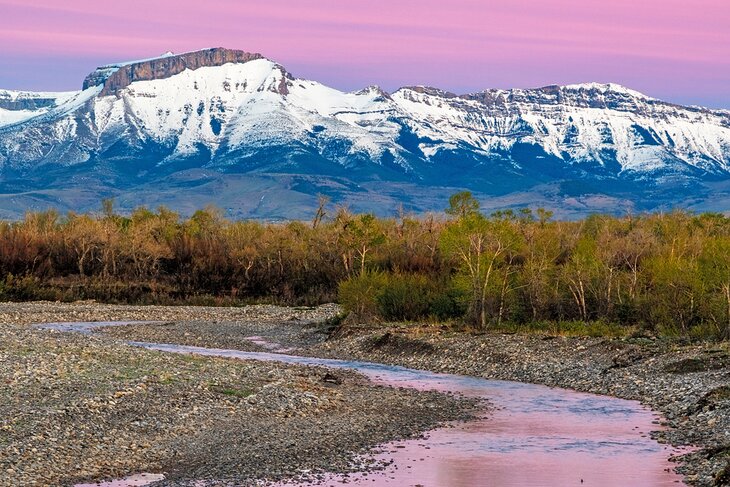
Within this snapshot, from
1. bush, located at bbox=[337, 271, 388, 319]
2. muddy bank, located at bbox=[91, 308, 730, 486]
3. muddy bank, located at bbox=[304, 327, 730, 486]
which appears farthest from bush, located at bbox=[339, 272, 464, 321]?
muddy bank, located at bbox=[304, 327, 730, 486]

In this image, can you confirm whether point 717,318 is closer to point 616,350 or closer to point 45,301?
point 616,350

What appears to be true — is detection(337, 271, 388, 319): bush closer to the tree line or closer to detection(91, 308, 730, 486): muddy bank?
the tree line

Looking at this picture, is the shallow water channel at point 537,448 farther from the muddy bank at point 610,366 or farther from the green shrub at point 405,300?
the green shrub at point 405,300

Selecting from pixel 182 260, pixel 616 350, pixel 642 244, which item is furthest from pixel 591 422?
pixel 182 260

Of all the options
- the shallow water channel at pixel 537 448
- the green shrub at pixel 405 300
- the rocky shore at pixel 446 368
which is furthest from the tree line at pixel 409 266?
the shallow water channel at pixel 537 448

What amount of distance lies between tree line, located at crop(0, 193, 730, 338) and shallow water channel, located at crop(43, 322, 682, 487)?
517 inches

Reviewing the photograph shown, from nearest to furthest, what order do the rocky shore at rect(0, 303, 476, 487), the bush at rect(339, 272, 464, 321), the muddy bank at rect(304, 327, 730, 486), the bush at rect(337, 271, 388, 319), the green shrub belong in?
the rocky shore at rect(0, 303, 476, 487)
the muddy bank at rect(304, 327, 730, 486)
the bush at rect(339, 272, 464, 321)
the green shrub
the bush at rect(337, 271, 388, 319)

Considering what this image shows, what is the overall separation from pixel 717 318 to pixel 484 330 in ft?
36.2

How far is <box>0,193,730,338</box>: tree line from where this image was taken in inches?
2060

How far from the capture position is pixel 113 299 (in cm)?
8069

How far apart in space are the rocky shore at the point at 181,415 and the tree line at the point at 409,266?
52.0 feet

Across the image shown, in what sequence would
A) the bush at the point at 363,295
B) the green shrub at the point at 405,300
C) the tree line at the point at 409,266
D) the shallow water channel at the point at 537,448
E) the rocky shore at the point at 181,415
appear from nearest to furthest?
the rocky shore at the point at 181,415 < the shallow water channel at the point at 537,448 < the tree line at the point at 409,266 < the green shrub at the point at 405,300 < the bush at the point at 363,295

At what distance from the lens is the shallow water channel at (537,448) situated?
965 inches

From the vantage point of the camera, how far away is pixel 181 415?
2970 cm
